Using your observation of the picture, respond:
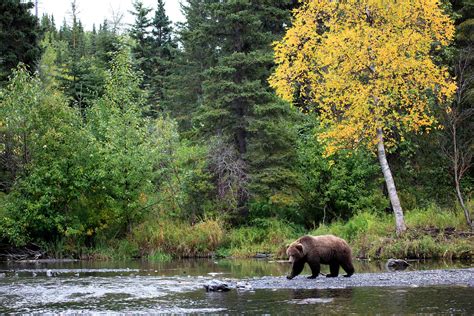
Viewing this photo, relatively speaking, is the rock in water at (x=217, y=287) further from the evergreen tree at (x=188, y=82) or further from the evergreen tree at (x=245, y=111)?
the evergreen tree at (x=188, y=82)

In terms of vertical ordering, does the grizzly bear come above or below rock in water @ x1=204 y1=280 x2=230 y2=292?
above

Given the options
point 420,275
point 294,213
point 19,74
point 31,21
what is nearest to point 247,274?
point 420,275

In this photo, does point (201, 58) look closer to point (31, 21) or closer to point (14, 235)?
point (31, 21)

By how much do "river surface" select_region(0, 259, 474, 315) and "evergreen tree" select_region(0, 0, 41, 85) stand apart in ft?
76.8

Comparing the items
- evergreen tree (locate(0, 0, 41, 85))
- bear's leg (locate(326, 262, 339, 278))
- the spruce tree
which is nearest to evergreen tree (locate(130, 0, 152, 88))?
the spruce tree

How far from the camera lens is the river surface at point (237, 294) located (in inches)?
477

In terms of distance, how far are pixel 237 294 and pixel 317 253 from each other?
3.32 metres

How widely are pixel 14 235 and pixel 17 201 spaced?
5.71 feet

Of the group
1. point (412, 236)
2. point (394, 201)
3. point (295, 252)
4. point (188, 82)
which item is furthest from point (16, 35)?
point (295, 252)

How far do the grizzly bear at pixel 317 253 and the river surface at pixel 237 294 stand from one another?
14.8 inches

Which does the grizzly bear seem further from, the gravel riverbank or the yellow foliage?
the yellow foliage

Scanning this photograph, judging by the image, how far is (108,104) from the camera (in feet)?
118

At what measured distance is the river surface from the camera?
12.1m

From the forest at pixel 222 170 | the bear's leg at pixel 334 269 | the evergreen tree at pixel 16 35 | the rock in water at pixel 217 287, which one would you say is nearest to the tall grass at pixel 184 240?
the forest at pixel 222 170
